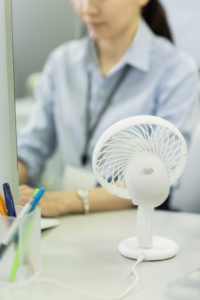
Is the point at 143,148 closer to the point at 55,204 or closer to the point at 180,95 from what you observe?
the point at 55,204

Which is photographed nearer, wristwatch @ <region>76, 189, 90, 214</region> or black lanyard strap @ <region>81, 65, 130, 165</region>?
wristwatch @ <region>76, 189, 90, 214</region>

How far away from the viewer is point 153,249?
2.40ft

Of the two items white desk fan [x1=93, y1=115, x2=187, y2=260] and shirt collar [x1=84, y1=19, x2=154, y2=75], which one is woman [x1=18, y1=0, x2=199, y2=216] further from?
white desk fan [x1=93, y1=115, x2=187, y2=260]

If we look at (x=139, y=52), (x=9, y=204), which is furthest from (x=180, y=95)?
(x=9, y=204)

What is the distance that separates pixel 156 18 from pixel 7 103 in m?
0.93

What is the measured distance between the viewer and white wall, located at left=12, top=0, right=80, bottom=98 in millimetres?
2193

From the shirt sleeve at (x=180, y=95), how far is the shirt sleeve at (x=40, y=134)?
0.33 metres

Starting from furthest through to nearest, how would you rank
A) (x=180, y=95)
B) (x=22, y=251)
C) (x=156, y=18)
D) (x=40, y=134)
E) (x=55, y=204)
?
(x=156, y=18), (x=40, y=134), (x=180, y=95), (x=55, y=204), (x=22, y=251)

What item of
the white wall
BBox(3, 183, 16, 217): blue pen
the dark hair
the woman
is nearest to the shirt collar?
the woman

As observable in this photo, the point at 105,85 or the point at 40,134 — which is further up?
the point at 105,85

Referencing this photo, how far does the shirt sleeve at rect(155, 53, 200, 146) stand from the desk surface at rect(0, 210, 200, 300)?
31 centimetres

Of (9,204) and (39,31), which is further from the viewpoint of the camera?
(39,31)

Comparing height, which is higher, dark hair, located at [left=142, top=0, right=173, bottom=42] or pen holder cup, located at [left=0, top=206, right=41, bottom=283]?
dark hair, located at [left=142, top=0, right=173, bottom=42]

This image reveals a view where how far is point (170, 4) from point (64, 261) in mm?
1542
